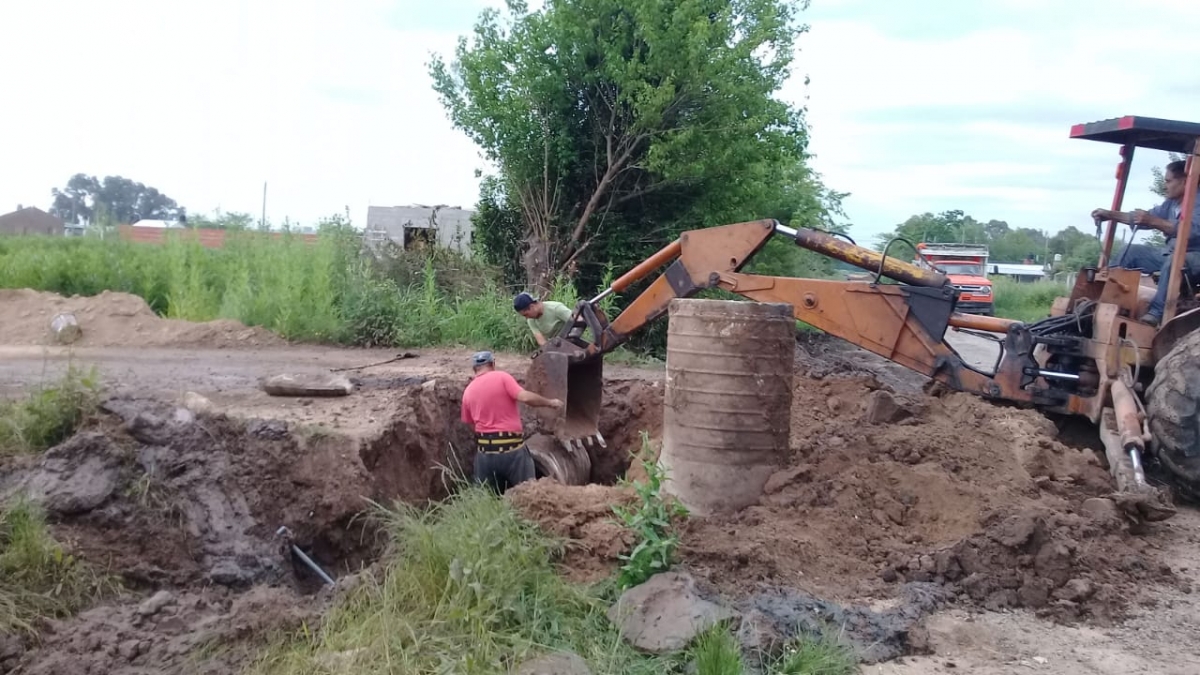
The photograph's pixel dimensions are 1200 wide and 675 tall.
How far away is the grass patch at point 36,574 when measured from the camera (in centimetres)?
596

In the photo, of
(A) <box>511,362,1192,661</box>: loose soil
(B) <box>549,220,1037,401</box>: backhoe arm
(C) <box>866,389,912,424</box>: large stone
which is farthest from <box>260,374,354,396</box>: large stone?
(C) <box>866,389,912,424</box>: large stone

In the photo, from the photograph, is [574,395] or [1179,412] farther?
[574,395]

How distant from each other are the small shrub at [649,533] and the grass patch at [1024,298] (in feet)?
107

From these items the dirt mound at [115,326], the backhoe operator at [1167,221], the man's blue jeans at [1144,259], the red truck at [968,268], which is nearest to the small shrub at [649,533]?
the backhoe operator at [1167,221]

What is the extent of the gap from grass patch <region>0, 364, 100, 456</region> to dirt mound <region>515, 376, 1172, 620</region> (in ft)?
11.4

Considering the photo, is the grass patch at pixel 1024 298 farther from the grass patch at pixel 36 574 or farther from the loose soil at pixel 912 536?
the grass patch at pixel 36 574

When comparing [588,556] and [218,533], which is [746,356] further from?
[218,533]

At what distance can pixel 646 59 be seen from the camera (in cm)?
1577

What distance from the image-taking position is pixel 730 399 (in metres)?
6.99

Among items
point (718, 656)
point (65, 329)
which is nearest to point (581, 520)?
point (718, 656)

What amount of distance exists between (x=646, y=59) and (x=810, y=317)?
8.20 metres

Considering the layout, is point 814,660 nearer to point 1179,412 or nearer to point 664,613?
point 664,613

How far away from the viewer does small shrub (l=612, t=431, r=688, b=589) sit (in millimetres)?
5723

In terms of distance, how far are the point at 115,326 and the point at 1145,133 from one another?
12.2 meters
